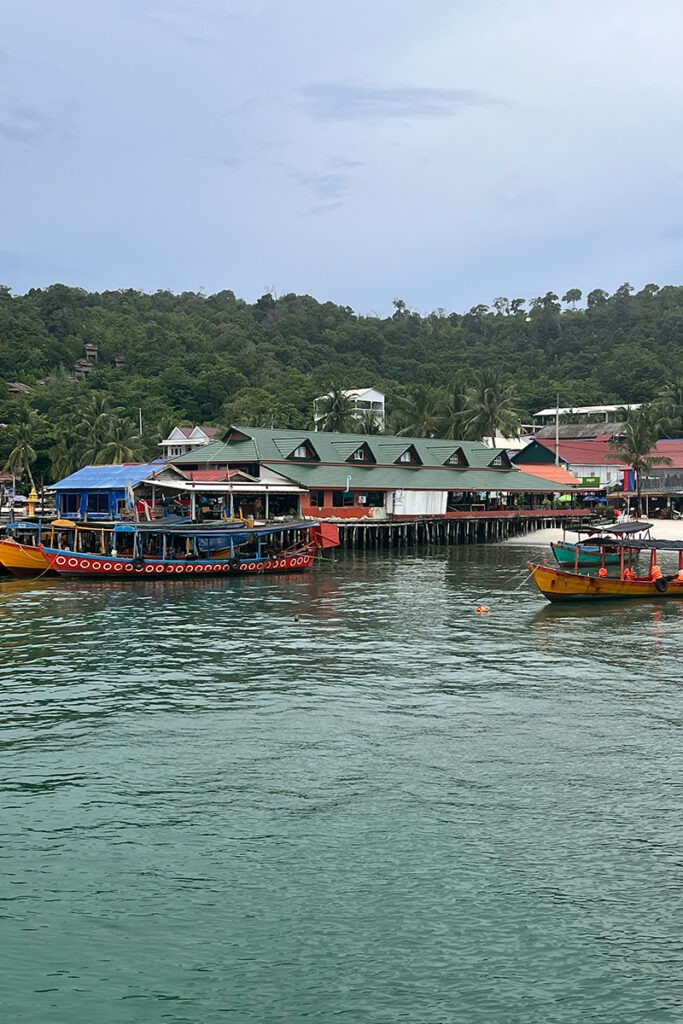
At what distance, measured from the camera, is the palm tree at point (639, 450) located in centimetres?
9075

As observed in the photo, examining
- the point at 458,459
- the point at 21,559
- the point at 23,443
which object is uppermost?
the point at 23,443

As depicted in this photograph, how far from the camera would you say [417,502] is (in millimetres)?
73000

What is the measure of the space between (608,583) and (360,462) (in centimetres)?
3376

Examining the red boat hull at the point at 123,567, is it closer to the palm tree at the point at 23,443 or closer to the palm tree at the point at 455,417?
the palm tree at the point at 23,443

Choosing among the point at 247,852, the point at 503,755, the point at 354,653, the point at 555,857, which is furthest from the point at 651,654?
the point at 247,852

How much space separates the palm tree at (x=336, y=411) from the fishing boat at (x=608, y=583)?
4795cm

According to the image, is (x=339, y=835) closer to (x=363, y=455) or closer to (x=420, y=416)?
(x=363, y=455)

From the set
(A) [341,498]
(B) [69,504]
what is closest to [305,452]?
(A) [341,498]

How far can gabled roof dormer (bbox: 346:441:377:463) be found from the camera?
2906 inches

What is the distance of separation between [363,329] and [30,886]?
150 m

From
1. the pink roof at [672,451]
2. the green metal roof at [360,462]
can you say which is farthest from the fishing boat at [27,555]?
the pink roof at [672,451]

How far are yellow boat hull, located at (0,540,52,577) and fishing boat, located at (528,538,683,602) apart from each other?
26.0 metres

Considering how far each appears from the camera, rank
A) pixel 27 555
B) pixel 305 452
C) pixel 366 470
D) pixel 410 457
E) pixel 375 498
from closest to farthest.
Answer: pixel 27 555, pixel 305 452, pixel 375 498, pixel 366 470, pixel 410 457

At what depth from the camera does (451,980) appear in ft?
41.9
